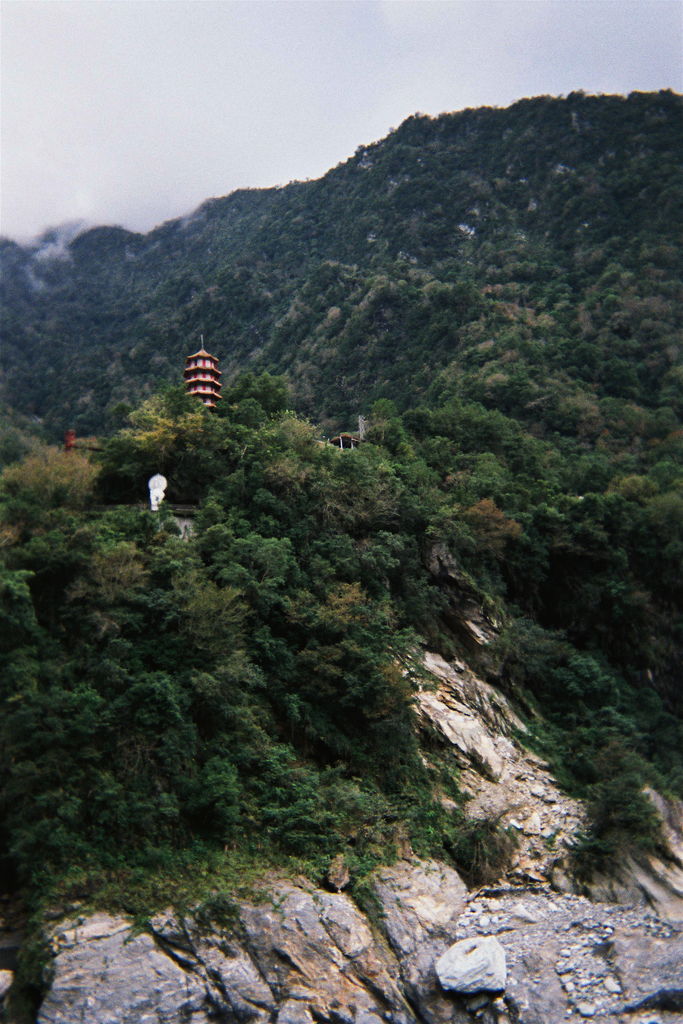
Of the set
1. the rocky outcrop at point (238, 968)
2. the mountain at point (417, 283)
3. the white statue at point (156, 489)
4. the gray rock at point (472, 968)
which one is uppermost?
the mountain at point (417, 283)

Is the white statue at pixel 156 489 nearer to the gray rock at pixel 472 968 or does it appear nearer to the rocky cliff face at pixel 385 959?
the rocky cliff face at pixel 385 959

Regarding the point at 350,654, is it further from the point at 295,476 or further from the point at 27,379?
the point at 27,379

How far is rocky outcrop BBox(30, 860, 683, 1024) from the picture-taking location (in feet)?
36.7

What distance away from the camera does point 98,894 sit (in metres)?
12.0

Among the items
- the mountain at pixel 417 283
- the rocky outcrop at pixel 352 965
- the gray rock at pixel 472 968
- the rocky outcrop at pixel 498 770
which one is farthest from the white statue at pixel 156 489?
the mountain at pixel 417 283

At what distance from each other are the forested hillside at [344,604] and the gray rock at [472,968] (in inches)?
76.2

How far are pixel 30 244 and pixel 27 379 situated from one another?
35.2m

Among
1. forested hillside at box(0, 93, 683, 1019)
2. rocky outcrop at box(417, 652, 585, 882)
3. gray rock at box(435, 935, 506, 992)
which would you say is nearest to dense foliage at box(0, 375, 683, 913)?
forested hillside at box(0, 93, 683, 1019)

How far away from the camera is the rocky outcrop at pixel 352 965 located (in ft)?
36.7

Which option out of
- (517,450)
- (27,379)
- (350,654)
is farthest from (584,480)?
(27,379)

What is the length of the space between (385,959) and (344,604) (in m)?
7.70

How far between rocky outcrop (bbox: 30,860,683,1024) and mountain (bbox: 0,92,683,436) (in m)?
33.4

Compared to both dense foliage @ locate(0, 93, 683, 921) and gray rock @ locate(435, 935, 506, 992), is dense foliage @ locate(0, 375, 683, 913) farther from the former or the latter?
gray rock @ locate(435, 935, 506, 992)

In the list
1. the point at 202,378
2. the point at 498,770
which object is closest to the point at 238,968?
the point at 498,770
